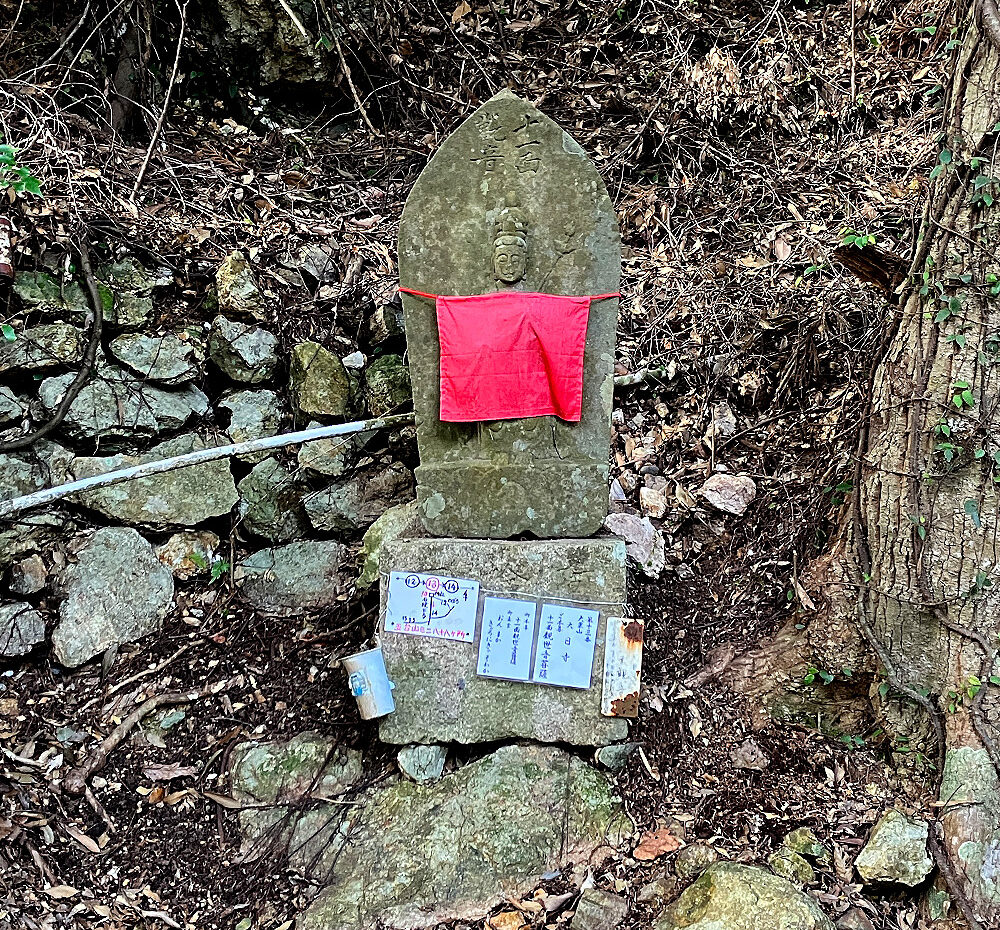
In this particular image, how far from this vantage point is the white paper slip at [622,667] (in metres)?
3.09

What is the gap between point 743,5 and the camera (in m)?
6.18

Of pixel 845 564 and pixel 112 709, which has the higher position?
pixel 845 564

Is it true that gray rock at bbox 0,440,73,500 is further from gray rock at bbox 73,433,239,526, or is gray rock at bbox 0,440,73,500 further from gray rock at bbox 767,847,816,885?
gray rock at bbox 767,847,816,885

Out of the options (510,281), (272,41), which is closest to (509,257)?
(510,281)

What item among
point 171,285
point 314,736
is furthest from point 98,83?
point 314,736

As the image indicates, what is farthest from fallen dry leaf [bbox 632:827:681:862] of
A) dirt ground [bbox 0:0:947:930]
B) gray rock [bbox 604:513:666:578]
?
gray rock [bbox 604:513:666:578]

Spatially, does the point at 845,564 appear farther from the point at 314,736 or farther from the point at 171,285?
the point at 171,285

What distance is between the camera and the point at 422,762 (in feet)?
10.1

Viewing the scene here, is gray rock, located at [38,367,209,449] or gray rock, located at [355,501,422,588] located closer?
gray rock, located at [355,501,422,588]

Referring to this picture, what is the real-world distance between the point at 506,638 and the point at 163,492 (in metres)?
1.93

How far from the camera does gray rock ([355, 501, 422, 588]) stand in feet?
11.0

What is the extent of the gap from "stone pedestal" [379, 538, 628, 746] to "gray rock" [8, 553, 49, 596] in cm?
167

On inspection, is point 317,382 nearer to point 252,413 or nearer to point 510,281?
point 252,413

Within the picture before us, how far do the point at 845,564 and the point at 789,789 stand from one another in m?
0.85
